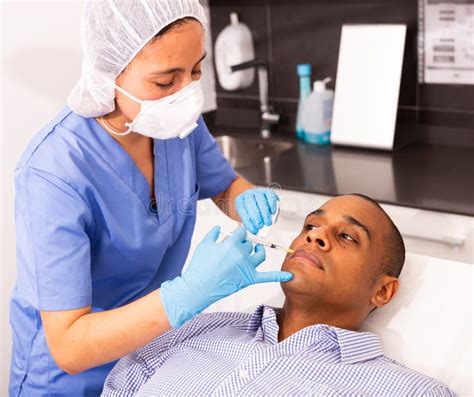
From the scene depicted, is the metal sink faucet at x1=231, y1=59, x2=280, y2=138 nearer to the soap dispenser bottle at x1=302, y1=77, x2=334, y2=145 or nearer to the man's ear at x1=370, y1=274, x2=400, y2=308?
the soap dispenser bottle at x1=302, y1=77, x2=334, y2=145

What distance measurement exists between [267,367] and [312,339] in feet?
0.43

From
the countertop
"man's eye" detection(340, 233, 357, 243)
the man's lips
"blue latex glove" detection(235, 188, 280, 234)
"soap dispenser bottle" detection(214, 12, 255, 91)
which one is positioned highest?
"soap dispenser bottle" detection(214, 12, 255, 91)

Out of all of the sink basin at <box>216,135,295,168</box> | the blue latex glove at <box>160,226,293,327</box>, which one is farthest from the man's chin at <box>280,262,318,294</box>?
the sink basin at <box>216,135,295,168</box>

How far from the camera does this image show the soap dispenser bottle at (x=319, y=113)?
2623 mm

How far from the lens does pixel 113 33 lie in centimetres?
135

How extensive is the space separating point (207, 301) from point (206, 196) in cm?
62

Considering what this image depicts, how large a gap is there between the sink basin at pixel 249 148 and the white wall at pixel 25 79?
0.71 m

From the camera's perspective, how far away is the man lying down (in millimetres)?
1418

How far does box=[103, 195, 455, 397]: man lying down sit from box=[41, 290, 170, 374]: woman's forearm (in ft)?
0.68

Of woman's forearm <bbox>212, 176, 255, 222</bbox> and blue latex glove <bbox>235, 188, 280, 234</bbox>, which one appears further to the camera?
woman's forearm <bbox>212, 176, 255, 222</bbox>

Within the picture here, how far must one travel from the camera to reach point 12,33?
2.17 metres

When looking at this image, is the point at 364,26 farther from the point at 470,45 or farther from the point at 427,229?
the point at 427,229

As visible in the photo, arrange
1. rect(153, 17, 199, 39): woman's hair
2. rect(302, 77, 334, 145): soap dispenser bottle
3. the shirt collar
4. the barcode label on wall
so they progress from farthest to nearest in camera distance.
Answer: rect(302, 77, 334, 145): soap dispenser bottle → the barcode label on wall → the shirt collar → rect(153, 17, 199, 39): woman's hair

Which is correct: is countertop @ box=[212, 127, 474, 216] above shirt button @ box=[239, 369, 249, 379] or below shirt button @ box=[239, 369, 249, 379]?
above
